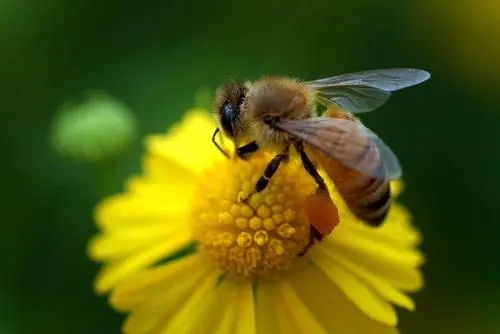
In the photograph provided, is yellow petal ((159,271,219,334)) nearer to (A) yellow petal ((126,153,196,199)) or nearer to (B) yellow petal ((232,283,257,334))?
(B) yellow petal ((232,283,257,334))

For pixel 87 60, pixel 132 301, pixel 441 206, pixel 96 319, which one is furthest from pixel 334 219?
pixel 87 60

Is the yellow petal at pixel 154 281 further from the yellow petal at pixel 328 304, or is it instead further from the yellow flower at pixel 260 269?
the yellow petal at pixel 328 304

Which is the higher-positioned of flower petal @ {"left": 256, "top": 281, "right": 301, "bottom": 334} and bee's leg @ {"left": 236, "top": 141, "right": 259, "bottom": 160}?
bee's leg @ {"left": 236, "top": 141, "right": 259, "bottom": 160}

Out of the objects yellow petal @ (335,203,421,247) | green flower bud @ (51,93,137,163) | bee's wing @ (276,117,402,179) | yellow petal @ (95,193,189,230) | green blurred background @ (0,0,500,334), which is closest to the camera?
bee's wing @ (276,117,402,179)

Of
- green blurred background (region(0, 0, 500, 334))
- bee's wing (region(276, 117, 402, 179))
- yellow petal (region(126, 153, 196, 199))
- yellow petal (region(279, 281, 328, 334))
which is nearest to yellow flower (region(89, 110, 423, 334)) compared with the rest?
yellow petal (region(279, 281, 328, 334))

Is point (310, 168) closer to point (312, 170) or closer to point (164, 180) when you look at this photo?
point (312, 170)

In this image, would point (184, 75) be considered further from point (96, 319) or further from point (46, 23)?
point (96, 319)

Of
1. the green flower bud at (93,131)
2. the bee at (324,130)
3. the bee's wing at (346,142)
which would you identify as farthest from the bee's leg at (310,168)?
the green flower bud at (93,131)

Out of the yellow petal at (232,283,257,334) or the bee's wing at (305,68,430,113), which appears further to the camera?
the bee's wing at (305,68,430,113)
